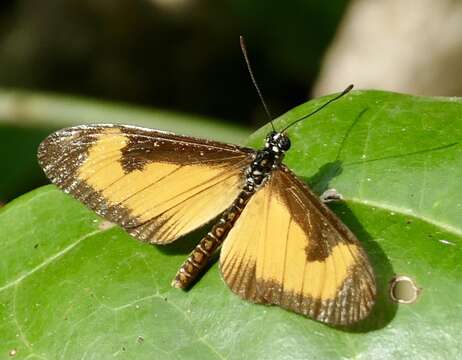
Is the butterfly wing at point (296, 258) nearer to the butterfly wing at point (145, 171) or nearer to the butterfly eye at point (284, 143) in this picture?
the butterfly eye at point (284, 143)

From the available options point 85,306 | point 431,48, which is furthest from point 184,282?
point 431,48

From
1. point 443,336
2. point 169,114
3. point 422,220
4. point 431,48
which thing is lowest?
point 169,114

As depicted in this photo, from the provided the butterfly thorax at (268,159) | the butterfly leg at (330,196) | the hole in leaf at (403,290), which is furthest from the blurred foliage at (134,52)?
the hole in leaf at (403,290)

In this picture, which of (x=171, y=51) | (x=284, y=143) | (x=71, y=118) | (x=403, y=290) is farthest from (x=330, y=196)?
(x=171, y=51)

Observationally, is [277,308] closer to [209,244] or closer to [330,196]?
[209,244]

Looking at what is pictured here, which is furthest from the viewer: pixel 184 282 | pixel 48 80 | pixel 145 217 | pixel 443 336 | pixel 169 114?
pixel 48 80

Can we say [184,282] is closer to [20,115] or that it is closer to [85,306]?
[85,306]

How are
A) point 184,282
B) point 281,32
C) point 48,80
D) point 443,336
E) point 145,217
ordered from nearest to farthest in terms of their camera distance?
point 443,336 < point 184,282 < point 145,217 < point 281,32 < point 48,80
